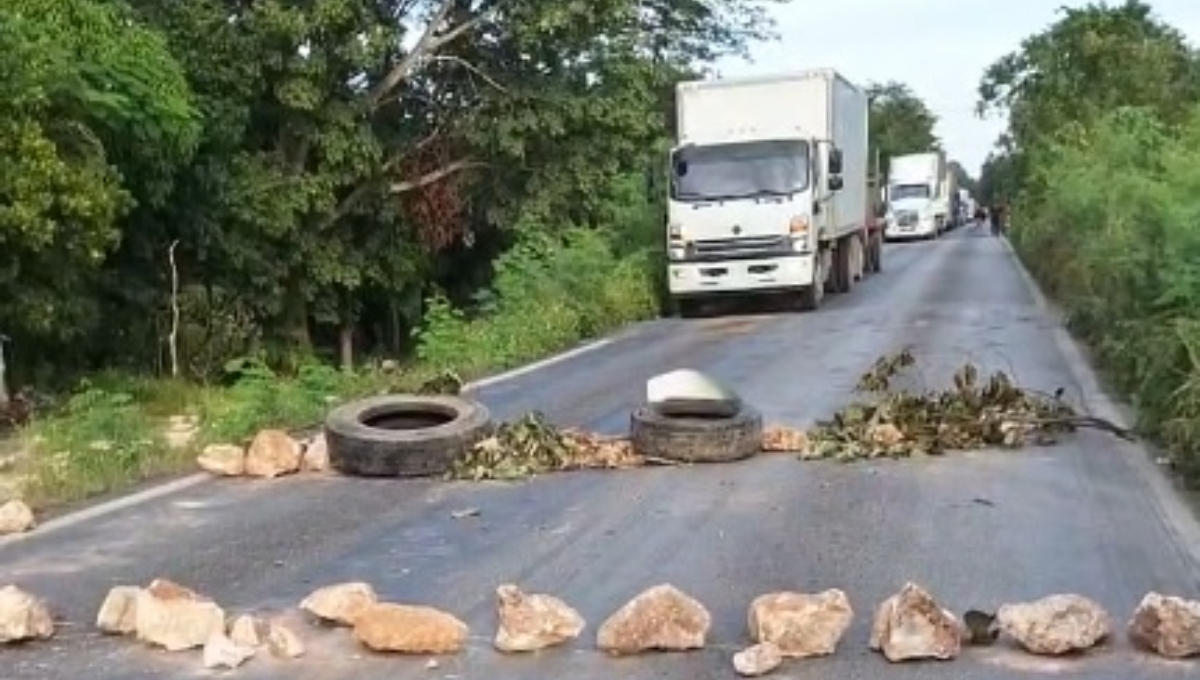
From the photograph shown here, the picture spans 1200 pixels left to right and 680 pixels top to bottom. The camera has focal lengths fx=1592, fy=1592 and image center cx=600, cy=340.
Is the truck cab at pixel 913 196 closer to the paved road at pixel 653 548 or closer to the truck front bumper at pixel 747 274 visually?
the truck front bumper at pixel 747 274

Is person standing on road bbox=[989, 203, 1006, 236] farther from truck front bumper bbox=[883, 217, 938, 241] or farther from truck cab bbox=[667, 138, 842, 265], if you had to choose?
truck cab bbox=[667, 138, 842, 265]

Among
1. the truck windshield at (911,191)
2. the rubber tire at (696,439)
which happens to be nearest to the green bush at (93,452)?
the rubber tire at (696,439)

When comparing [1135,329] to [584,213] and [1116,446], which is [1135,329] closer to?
[1116,446]

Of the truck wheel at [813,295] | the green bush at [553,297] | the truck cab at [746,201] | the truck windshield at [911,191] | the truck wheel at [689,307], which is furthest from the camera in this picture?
the truck windshield at [911,191]

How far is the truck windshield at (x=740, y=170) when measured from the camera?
24641 millimetres

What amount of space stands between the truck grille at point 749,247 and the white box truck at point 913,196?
39298mm

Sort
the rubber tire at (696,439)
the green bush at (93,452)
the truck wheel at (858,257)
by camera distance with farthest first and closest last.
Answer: the truck wheel at (858,257) < the rubber tire at (696,439) < the green bush at (93,452)

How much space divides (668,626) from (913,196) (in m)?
60.6

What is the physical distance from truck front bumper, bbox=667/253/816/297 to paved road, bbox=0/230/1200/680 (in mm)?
12834

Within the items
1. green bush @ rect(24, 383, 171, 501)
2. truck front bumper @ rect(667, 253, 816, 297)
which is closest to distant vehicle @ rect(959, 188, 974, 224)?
truck front bumper @ rect(667, 253, 816, 297)

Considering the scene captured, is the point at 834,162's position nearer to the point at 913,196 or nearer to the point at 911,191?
the point at 913,196

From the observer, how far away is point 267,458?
1063 centimetres

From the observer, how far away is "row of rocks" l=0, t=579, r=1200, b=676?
5.89 meters

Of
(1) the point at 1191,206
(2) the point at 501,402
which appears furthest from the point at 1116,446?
(2) the point at 501,402
